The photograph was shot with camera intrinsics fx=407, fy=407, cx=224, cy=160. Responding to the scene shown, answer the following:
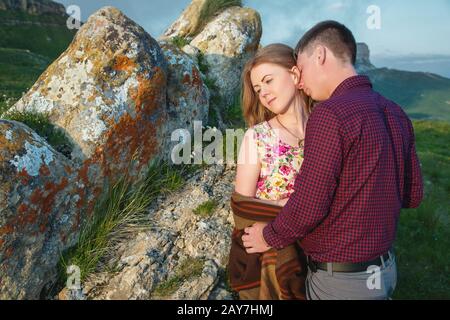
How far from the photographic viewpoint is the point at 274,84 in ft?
14.9

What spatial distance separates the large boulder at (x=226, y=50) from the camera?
9461mm

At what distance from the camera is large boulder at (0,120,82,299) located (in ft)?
14.7

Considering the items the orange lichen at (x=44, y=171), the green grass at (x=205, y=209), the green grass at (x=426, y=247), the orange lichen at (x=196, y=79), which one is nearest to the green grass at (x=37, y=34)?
the orange lichen at (x=196, y=79)

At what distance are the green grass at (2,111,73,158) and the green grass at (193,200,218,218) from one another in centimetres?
197

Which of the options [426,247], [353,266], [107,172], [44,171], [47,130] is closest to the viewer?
[353,266]

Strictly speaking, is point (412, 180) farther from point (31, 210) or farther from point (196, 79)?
point (196, 79)

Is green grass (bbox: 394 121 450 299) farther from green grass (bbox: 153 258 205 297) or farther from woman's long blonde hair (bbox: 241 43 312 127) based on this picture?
woman's long blonde hair (bbox: 241 43 312 127)

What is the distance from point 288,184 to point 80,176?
2786 mm

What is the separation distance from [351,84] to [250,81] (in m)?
1.46

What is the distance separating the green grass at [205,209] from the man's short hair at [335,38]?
3056 mm

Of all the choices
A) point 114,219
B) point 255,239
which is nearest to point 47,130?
point 114,219

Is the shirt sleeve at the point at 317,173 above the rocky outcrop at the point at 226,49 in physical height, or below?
below

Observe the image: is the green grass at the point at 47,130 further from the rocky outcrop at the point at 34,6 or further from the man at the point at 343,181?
the rocky outcrop at the point at 34,6
